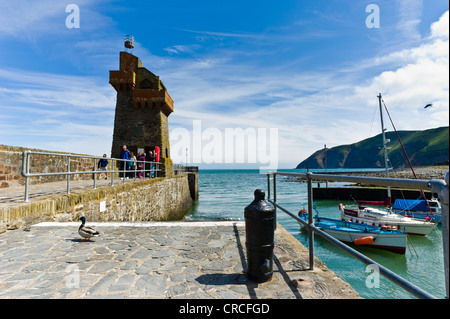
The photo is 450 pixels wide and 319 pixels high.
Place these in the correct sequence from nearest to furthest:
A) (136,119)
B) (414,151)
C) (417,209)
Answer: (417,209) → (136,119) → (414,151)

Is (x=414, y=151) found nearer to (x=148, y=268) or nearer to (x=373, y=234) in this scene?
(x=373, y=234)

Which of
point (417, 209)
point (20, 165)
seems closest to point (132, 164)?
point (20, 165)

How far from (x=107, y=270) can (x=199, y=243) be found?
1.51m

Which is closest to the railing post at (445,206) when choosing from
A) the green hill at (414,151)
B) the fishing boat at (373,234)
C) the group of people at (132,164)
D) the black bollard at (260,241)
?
the black bollard at (260,241)

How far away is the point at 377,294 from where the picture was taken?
8586 mm

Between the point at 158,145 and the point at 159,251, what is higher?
the point at 158,145

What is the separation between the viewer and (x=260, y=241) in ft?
8.56

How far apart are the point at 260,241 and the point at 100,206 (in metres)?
6.37

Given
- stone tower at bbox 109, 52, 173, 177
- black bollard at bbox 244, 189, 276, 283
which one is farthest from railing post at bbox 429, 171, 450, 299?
stone tower at bbox 109, 52, 173, 177

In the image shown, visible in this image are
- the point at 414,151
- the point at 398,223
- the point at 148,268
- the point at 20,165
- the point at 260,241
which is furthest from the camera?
the point at 414,151

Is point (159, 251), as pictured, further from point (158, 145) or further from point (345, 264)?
point (158, 145)

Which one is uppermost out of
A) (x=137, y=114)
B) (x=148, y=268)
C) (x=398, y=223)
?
(x=137, y=114)

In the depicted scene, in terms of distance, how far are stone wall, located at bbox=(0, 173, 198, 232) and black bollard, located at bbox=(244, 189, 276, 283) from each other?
445cm
